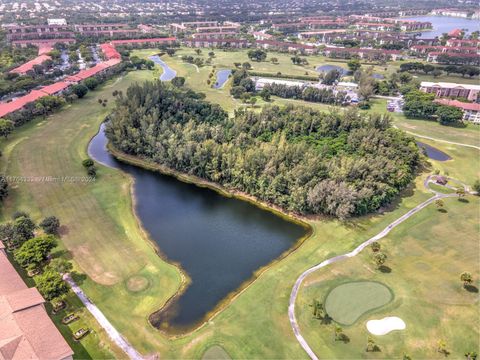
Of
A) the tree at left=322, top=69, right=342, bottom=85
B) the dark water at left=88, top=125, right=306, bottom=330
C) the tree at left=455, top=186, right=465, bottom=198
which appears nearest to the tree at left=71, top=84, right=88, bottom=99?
Answer: the dark water at left=88, top=125, right=306, bottom=330

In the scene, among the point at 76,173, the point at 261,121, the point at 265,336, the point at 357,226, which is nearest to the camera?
the point at 265,336

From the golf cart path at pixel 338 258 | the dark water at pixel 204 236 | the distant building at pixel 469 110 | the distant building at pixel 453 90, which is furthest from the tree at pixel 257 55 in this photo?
the golf cart path at pixel 338 258

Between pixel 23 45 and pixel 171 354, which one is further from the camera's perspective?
pixel 23 45

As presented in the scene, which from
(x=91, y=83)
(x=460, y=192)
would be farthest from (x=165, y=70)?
(x=460, y=192)

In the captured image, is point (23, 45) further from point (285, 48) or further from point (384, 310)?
point (384, 310)

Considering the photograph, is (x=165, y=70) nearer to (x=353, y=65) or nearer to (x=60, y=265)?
(x=353, y=65)

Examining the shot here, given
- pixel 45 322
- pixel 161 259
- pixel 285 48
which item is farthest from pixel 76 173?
pixel 285 48

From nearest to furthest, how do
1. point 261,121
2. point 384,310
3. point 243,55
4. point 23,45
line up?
1. point 384,310
2. point 261,121
3. point 23,45
4. point 243,55
